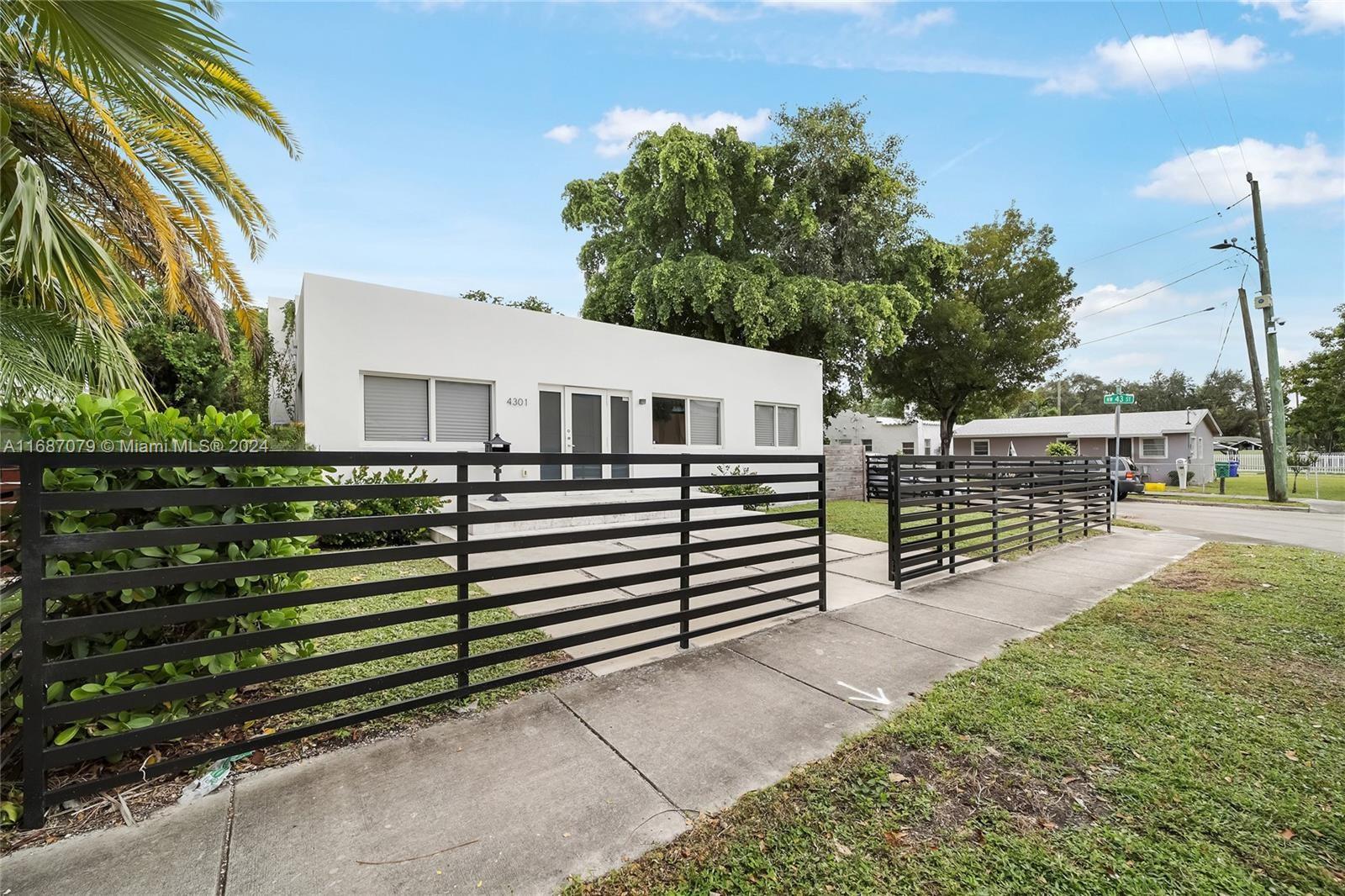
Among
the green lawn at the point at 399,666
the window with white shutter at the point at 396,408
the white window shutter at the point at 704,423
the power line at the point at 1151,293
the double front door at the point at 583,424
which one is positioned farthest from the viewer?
the power line at the point at 1151,293

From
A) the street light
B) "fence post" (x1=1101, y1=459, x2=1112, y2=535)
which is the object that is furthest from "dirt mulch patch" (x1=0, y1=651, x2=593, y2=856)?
the street light

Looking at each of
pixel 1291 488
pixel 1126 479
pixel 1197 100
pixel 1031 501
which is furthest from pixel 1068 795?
pixel 1291 488

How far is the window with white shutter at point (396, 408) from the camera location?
8.00 m

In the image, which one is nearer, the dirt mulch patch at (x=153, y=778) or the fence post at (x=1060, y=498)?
the dirt mulch patch at (x=153, y=778)

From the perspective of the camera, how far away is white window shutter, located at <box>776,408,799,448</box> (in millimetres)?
13547

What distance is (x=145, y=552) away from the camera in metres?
2.10

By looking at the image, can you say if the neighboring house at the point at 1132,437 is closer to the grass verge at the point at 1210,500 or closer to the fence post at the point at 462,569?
the grass verge at the point at 1210,500

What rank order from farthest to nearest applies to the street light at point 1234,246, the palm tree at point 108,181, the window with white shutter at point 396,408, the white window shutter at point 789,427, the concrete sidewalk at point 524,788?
the street light at point 1234,246, the white window shutter at point 789,427, the window with white shutter at point 396,408, the palm tree at point 108,181, the concrete sidewalk at point 524,788

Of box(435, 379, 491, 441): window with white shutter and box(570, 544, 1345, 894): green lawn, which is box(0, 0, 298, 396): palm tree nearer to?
box(435, 379, 491, 441): window with white shutter

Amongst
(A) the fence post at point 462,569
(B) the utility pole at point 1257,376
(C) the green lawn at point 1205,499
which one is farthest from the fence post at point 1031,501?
(B) the utility pole at point 1257,376

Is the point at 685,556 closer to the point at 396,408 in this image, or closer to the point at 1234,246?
the point at 396,408

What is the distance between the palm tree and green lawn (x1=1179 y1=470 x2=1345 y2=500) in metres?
26.9

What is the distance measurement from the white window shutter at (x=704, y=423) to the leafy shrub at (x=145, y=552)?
959cm

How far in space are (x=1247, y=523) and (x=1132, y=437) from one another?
67.9 ft
